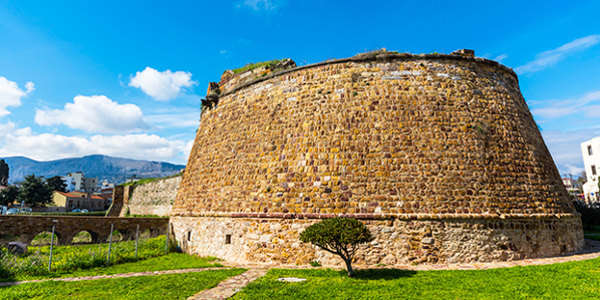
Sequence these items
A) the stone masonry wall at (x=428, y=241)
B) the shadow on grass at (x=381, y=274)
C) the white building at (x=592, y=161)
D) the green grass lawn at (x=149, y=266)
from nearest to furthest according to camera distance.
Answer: the shadow on grass at (x=381, y=274) < the stone masonry wall at (x=428, y=241) < the green grass lawn at (x=149, y=266) < the white building at (x=592, y=161)

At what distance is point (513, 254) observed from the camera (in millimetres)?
10516

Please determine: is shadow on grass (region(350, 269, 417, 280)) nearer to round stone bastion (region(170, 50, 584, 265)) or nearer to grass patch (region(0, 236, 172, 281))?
round stone bastion (region(170, 50, 584, 265))

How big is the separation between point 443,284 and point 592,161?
57330 millimetres

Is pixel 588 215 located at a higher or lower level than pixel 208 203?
lower

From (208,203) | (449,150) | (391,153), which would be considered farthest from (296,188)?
(449,150)

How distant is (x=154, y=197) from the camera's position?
36156 mm

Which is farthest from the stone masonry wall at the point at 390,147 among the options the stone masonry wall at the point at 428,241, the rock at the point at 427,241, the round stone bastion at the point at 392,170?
the rock at the point at 427,241

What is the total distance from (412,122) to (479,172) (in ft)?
9.91

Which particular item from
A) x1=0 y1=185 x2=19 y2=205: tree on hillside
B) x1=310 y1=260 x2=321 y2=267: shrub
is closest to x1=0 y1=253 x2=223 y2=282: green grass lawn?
x1=310 y1=260 x2=321 y2=267: shrub

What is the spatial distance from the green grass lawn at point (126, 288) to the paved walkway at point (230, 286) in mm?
266

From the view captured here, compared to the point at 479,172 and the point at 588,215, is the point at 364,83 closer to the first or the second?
the point at 479,172

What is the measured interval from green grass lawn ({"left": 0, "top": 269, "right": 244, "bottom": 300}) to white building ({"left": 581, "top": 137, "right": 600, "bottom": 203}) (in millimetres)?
58378

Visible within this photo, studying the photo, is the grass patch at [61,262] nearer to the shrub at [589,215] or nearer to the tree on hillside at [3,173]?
the shrub at [589,215]

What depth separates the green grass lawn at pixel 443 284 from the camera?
23.3 ft
